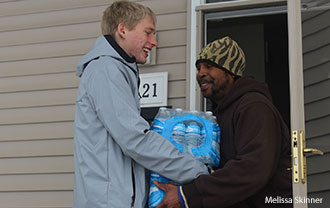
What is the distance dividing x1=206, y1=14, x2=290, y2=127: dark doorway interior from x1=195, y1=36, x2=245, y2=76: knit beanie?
2.02 m

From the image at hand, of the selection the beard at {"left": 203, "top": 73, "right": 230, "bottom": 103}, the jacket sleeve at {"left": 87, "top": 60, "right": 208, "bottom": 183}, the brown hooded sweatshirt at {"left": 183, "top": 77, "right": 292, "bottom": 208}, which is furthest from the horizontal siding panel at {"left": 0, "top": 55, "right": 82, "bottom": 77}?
the brown hooded sweatshirt at {"left": 183, "top": 77, "right": 292, "bottom": 208}

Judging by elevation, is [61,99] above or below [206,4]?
below

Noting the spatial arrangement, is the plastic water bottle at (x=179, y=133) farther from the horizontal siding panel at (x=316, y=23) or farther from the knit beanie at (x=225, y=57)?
the horizontal siding panel at (x=316, y=23)

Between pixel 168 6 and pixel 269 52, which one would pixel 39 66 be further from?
pixel 269 52

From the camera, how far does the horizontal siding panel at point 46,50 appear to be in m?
4.10

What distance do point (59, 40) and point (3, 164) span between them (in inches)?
44.2

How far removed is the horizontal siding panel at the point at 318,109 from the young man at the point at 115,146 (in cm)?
70

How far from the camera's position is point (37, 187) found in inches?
154

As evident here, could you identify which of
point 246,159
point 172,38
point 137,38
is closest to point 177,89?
point 172,38

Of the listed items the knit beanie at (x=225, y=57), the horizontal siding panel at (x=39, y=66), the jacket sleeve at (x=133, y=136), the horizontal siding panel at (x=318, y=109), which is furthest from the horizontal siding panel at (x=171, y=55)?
the jacket sleeve at (x=133, y=136)

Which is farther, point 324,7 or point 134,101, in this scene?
point 324,7

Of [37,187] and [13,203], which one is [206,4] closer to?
[37,187]

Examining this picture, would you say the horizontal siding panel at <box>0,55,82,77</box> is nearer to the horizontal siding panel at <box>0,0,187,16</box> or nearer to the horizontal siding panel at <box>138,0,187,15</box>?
the horizontal siding panel at <box>0,0,187,16</box>

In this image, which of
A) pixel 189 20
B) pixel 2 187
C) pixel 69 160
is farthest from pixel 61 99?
pixel 189 20
